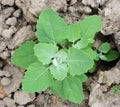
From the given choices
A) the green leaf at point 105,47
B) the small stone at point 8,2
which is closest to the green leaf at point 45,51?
the green leaf at point 105,47

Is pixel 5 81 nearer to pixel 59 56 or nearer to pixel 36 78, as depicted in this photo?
pixel 36 78

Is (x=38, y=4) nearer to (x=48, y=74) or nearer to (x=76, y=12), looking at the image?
(x=76, y=12)

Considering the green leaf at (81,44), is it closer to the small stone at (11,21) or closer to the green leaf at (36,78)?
the green leaf at (36,78)

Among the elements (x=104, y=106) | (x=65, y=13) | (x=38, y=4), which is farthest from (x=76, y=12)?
(x=104, y=106)

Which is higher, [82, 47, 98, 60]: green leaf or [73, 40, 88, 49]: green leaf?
[73, 40, 88, 49]: green leaf

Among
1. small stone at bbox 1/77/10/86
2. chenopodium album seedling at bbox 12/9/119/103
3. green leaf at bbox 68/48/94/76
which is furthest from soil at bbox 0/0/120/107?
green leaf at bbox 68/48/94/76

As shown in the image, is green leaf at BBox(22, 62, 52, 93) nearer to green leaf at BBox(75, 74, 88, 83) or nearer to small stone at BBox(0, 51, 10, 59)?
green leaf at BBox(75, 74, 88, 83)

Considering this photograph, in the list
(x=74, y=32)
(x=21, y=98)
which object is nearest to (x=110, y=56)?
(x=74, y=32)
